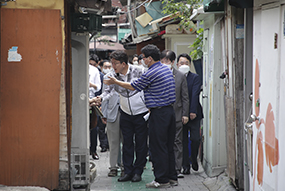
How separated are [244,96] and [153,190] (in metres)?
2.28

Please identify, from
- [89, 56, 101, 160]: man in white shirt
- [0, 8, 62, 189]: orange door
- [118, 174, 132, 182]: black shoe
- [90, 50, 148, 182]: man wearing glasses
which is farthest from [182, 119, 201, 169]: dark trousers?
[0, 8, 62, 189]: orange door

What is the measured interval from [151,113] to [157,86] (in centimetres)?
47

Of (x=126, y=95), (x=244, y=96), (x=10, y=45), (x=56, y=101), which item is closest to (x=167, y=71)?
(x=126, y=95)

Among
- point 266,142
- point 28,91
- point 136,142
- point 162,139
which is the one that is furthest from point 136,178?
point 266,142

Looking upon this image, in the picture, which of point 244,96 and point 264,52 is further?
point 244,96

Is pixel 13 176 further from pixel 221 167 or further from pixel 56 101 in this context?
pixel 221 167

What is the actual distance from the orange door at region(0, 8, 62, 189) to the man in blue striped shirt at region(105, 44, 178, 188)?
1.59 m

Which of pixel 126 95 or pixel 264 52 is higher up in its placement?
pixel 264 52

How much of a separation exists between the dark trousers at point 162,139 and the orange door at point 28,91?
197cm

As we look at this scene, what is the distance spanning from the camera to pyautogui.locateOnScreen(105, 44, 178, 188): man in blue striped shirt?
7.06 metres

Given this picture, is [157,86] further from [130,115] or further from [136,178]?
[136,178]

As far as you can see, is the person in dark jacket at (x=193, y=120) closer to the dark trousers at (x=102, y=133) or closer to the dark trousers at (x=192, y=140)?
the dark trousers at (x=192, y=140)

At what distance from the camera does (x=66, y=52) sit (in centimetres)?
577

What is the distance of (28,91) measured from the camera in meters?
5.58
